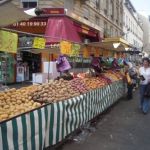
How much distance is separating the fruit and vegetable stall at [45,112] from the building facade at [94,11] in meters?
11.3

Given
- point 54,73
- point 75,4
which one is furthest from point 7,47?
point 75,4

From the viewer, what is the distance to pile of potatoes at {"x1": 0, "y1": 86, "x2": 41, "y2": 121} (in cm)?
571

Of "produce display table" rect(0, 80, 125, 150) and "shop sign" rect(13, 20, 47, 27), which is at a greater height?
"shop sign" rect(13, 20, 47, 27)

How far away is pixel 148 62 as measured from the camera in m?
12.2

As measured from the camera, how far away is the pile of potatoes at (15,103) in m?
5.71

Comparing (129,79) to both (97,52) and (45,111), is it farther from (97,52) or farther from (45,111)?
(45,111)

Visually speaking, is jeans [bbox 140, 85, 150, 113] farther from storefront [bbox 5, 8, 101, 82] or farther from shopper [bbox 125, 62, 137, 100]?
shopper [bbox 125, 62, 137, 100]

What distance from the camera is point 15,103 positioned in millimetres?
6633

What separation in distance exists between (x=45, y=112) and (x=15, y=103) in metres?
0.83

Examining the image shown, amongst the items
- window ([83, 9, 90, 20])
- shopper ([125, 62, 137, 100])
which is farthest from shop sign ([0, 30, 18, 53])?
window ([83, 9, 90, 20])

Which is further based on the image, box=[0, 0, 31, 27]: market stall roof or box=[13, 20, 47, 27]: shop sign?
box=[13, 20, 47, 27]: shop sign

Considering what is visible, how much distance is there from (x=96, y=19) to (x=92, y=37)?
22.9 feet

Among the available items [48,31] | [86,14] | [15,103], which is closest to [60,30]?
[48,31]

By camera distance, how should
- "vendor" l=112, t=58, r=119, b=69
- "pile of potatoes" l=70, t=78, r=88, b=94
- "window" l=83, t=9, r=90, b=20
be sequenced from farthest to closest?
"window" l=83, t=9, r=90, b=20 < "vendor" l=112, t=58, r=119, b=69 < "pile of potatoes" l=70, t=78, r=88, b=94
